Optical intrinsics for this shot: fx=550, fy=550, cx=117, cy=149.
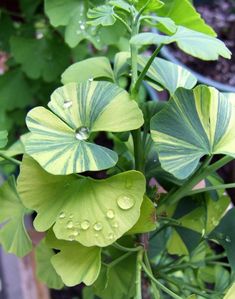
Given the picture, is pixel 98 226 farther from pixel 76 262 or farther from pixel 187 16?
pixel 187 16

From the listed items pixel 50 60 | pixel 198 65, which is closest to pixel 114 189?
pixel 50 60

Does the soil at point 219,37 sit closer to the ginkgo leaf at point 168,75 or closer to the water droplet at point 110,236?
the ginkgo leaf at point 168,75

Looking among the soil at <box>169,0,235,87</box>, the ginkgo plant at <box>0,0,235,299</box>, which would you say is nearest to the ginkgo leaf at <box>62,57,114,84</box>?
the ginkgo plant at <box>0,0,235,299</box>

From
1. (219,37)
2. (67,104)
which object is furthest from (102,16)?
(219,37)

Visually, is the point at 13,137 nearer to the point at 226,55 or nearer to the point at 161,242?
the point at 161,242

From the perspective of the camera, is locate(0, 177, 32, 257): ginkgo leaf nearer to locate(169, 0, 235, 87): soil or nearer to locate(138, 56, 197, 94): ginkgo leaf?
locate(138, 56, 197, 94): ginkgo leaf

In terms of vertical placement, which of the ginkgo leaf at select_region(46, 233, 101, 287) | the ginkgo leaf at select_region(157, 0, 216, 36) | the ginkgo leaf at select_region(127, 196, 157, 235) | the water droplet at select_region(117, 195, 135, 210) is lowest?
the ginkgo leaf at select_region(46, 233, 101, 287)
